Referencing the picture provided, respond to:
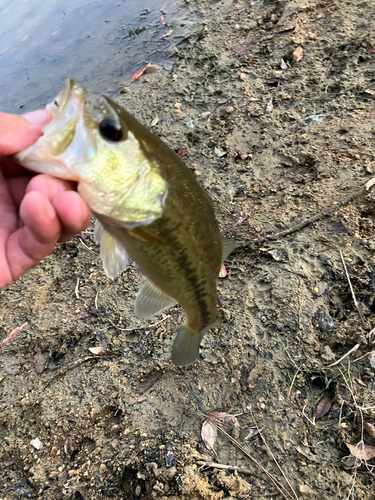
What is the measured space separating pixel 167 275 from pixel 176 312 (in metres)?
1.47

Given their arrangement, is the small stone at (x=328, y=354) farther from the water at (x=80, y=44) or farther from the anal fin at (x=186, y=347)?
the water at (x=80, y=44)

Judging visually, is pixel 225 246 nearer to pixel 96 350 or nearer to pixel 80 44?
pixel 96 350

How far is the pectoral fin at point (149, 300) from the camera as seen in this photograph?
2.16 meters

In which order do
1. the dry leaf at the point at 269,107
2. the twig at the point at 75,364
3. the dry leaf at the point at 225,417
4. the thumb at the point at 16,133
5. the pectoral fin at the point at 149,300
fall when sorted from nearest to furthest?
the thumb at the point at 16,133 → the pectoral fin at the point at 149,300 → the dry leaf at the point at 225,417 → the twig at the point at 75,364 → the dry leaf at the point at 269,107

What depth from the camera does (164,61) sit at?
687 centimetres

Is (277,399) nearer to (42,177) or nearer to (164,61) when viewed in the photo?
(42,177)

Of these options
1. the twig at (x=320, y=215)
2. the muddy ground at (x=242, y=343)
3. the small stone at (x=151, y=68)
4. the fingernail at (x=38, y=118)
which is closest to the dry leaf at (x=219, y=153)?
the muddy ground at (x=242, y=343)

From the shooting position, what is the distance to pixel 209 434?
260 cm

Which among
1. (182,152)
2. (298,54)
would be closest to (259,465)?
(182,152)

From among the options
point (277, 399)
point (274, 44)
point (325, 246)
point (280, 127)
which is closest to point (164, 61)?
point (274, 44)

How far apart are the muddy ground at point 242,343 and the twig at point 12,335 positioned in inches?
2.0

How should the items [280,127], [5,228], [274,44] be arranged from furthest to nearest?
[274,44], [280,127], [5,228]

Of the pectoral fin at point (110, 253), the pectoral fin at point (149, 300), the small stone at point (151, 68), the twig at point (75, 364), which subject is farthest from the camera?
the small stone at point (151, 68)

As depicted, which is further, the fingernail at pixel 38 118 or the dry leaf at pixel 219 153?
the dry leaf at pixel 219 153
